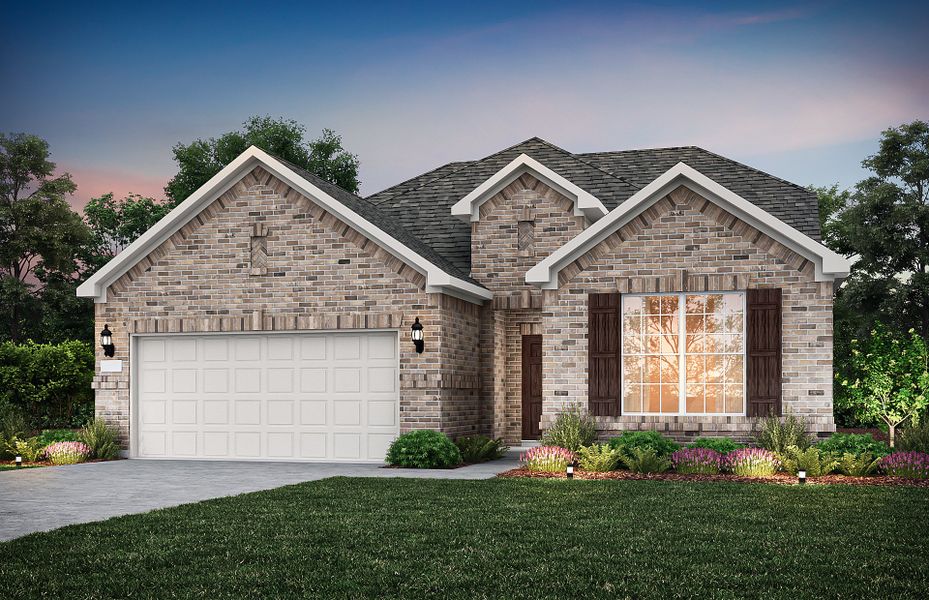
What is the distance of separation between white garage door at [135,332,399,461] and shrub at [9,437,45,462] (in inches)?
74.4

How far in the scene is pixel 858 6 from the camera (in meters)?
20.6

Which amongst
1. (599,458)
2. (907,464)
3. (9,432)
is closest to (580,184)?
(599,458)

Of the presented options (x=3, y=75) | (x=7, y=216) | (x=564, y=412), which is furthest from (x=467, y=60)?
(x=7, y=216)

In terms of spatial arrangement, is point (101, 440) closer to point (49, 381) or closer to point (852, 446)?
point (49, 381)

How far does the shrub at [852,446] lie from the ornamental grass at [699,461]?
1.67 m

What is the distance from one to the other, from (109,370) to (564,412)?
9346mm

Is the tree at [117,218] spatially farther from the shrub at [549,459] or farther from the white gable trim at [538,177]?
the shrub at [549,459]

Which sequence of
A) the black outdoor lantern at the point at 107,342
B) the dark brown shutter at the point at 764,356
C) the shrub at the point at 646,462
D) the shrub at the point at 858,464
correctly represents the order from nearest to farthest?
the shrub at the point at 858,464, the shrub at the point at 646,462, the dark brown shutter at the point at 764,356, the black outdoor lantern at the point at 107,342

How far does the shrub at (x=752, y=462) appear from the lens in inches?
588

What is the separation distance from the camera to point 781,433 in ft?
52.0

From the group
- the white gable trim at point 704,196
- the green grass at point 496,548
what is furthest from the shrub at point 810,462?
the white gable trim at point 704,196

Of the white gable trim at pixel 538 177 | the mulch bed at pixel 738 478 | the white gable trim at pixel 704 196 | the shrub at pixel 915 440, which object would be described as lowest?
the mulch bed at pixel 738 478

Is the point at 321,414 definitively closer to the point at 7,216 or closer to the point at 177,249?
the point at 177,249

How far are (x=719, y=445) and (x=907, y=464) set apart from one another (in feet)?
9.01
